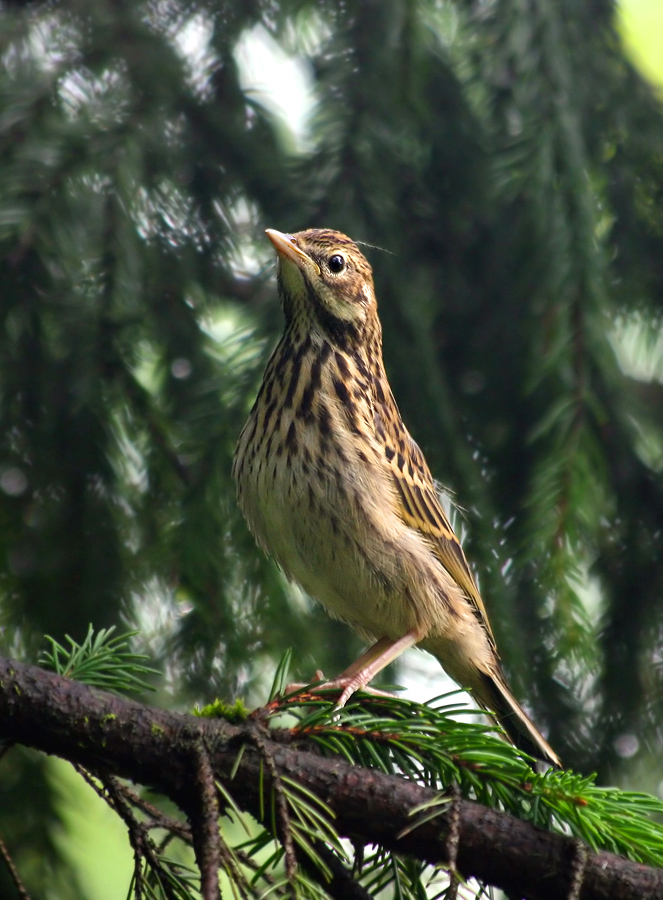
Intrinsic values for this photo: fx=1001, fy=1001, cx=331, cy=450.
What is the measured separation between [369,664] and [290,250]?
1369 mm

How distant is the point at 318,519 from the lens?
3.06 meters

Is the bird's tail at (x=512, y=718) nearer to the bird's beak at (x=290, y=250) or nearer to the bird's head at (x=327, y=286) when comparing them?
the bird's head at (x=327, y=286)

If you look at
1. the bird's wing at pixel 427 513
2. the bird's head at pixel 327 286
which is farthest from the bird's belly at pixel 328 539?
the bird's head at pixel 327 286

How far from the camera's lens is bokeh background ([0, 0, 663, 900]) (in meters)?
3.16

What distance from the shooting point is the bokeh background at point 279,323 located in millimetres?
3162

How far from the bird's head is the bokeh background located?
8 cm

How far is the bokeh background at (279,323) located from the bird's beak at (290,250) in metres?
0.14

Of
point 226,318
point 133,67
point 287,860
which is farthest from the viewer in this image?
point 226,318

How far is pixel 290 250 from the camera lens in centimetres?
332

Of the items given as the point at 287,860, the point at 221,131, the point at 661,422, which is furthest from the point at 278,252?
the point at 287,860

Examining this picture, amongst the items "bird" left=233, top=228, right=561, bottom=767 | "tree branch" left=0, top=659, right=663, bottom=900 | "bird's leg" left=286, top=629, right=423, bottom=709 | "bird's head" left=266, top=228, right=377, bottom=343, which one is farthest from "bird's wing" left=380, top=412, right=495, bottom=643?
"tree branch" left=0, top=659, right=663, bottom=900

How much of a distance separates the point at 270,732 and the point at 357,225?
181cm

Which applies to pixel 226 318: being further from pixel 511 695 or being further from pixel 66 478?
pixel 511 695

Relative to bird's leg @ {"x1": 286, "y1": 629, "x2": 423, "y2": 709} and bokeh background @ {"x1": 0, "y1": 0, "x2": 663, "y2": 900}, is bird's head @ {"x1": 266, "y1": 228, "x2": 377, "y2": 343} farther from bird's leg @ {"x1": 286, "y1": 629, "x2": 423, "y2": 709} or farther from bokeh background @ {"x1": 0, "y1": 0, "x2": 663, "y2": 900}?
bird's leg @ {"x1": 286, "y1": 629, "x2": 423, "y2": 709}
